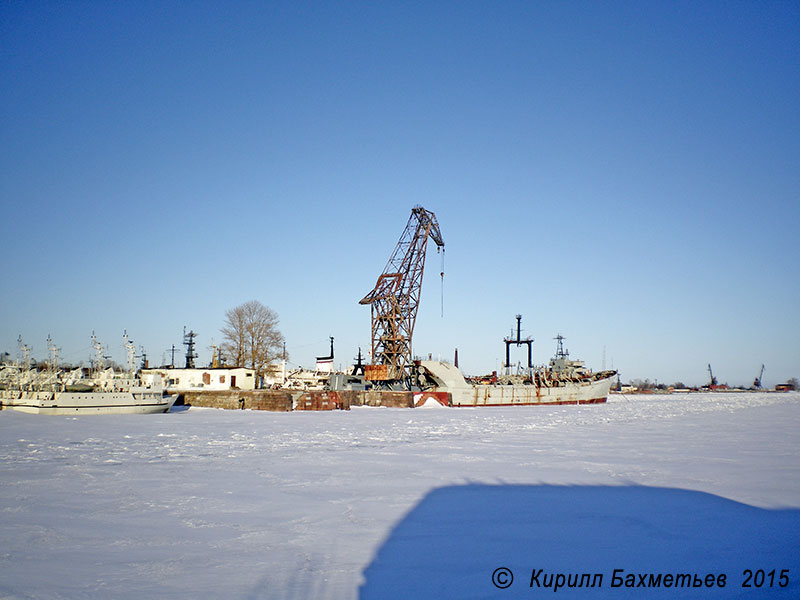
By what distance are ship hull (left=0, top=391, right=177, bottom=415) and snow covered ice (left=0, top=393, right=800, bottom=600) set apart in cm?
2225

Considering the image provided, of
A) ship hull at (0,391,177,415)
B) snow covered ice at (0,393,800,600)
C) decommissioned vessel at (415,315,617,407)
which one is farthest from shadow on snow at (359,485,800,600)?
decommissioned vessel at (415,315,617,407)

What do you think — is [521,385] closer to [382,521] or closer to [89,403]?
[89,403]

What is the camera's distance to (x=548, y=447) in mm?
16188

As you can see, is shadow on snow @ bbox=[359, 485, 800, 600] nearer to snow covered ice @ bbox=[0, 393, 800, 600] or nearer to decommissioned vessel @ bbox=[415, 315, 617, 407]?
snow covered ice @ bbox=[0, 393, 800, 600]

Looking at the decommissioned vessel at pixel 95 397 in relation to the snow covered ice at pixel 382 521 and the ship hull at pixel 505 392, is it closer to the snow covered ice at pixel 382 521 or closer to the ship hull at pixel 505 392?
the snow covered ice at pixel 382 521

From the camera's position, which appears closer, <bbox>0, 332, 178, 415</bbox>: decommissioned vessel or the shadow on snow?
the shadow on snow

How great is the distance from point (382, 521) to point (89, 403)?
3493cm

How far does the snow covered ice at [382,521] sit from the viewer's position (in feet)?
17.5

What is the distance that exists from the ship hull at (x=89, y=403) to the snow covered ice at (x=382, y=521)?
876 inches

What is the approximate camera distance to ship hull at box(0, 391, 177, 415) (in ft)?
113

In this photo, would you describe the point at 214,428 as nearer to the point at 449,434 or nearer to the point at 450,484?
the point at 449,434

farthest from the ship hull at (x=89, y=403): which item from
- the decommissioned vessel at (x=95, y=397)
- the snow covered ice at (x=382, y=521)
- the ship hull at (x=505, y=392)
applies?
the ship hull at (x=505, y=392)

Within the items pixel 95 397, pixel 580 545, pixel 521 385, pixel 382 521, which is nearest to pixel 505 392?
pixel 521 385

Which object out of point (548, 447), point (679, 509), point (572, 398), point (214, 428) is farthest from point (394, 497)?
point (572, 398)
